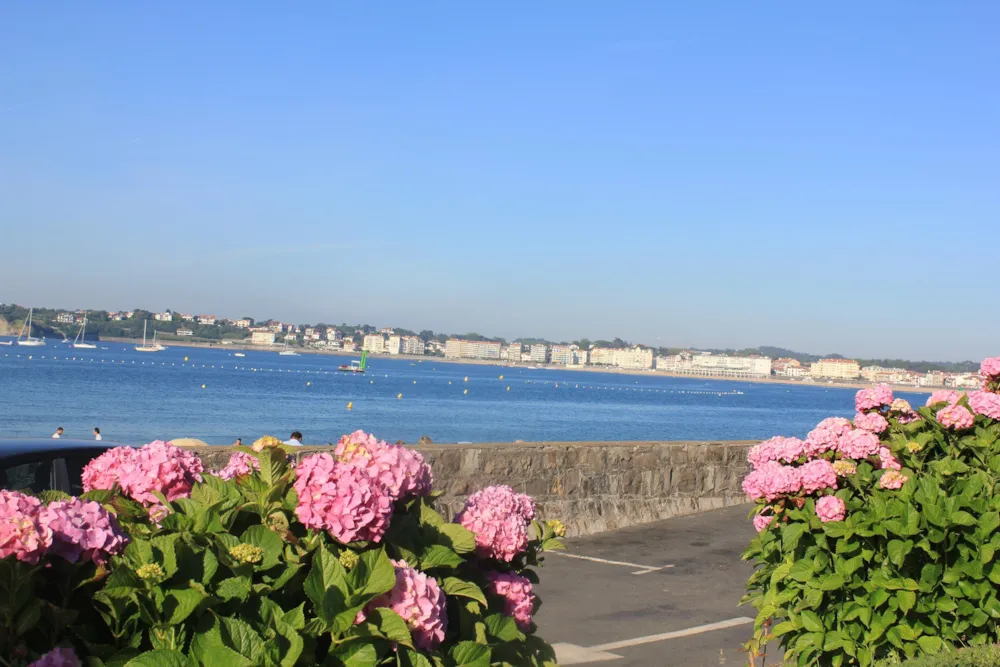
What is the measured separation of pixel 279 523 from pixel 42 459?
5.71m

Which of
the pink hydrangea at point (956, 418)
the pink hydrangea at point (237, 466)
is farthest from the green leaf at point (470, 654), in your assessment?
the pink hydrangea at point (956, 418)

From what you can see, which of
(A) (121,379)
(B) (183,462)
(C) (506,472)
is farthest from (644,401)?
(B) (183,462)

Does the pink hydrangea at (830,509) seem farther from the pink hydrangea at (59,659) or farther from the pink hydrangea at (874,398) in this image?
the pink hydrangea at (59,659)

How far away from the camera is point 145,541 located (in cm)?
255

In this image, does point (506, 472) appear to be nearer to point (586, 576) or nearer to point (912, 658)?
point (586, 576)

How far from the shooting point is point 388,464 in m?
2.91

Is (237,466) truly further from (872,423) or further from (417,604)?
(872,423)

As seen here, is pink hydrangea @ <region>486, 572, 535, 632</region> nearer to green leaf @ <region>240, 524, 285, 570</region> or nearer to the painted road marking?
green leaf @ <region>240, 524, 285, 570</region>

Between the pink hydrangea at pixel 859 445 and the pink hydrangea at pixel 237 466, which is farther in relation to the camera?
the pink hydrangea at pixel 859 445

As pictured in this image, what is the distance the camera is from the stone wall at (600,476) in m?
12.6

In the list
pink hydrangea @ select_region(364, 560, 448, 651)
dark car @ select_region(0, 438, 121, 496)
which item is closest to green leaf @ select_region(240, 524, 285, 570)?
pink hydrangea @ select_region(364, 560, 448, 651)

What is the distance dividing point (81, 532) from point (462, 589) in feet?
3.46

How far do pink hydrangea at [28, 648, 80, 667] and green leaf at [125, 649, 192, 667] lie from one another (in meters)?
0.14

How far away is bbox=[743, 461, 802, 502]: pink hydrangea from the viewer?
541 centimetres
